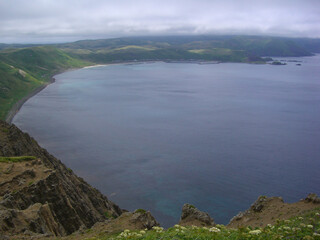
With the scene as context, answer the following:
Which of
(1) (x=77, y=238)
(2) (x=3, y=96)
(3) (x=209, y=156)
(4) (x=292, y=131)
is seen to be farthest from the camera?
(2) (x=3, y=96)

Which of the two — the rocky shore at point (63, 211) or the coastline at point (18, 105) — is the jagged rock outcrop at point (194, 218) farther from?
the coastline at point (18, 105)

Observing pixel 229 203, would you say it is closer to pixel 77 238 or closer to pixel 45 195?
pixel 45 195

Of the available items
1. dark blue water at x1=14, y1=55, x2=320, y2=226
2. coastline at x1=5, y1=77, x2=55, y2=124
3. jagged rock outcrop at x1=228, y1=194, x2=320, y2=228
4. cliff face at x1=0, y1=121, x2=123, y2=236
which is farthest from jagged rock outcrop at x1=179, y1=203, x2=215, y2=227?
coastline at x1=5, y1=77, x2=55, y2=124

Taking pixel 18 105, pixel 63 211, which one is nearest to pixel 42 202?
pixel 63 211

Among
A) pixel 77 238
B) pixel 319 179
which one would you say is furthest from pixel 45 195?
pixel 319 179

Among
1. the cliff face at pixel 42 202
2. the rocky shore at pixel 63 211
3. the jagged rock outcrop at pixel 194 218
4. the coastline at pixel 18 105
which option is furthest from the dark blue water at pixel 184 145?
the jagged rock outcrop at pixel 194 218

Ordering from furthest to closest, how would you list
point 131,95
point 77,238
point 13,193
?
point 131,95
point 13,193
point 77,238
